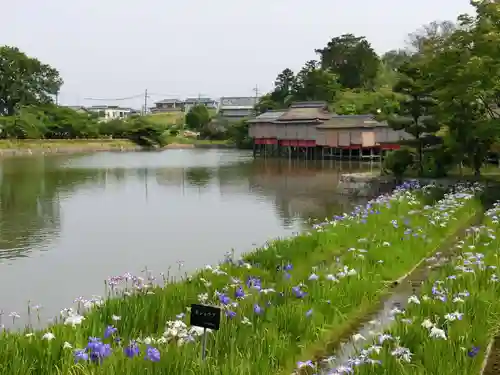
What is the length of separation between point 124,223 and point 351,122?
30.5 m

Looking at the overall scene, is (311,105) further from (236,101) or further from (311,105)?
(236,101)


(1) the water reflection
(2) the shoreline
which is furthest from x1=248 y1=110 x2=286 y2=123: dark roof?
(1) the water reflection

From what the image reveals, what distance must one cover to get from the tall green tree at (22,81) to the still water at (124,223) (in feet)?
112

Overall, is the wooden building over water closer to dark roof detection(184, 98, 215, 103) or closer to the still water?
the still water

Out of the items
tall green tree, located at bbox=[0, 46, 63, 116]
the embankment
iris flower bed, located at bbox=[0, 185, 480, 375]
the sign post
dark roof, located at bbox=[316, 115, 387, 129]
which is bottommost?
iris flower bed, located at bbox=[0, 185, 480, 375]

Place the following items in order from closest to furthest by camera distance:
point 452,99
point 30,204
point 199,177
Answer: point 452,99 < point 30,204 < point 199,177

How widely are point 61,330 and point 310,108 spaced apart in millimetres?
46684

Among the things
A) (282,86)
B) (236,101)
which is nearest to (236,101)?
(236,101)

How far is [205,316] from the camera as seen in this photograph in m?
3.60

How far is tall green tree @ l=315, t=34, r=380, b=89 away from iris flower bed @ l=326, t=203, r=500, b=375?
183ft

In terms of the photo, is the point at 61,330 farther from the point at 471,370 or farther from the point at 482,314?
the point at 482,314

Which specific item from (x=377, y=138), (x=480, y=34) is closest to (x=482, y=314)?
(x=480, y=34)

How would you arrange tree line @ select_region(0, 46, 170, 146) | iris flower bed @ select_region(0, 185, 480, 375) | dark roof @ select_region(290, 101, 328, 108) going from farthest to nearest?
tree line @ select_region(0, 46, 170, 146) → dark roof @ select_region(290, 101, 328, 108) → iris flower bed @ select_region(0, 185, 480, 375)

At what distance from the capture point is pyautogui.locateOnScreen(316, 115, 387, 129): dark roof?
134ft
